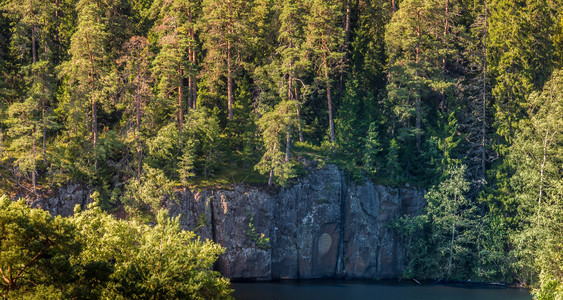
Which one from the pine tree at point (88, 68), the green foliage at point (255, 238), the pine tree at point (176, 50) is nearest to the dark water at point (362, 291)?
the green foliage at point (255, 238)

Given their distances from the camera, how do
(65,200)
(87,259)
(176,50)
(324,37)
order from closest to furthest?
(87,259), (65,200), (176,50), (324,37)

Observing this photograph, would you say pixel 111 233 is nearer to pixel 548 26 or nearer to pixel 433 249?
pixel 433 249

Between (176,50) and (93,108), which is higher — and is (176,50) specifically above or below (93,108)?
above

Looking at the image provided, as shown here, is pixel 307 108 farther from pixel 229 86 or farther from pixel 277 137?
pixel 277 137

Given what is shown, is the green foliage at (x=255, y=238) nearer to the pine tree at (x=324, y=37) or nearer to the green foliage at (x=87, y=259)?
the pine tree at (x=324, y=37)

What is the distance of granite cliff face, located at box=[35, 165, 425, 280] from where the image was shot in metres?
42.8

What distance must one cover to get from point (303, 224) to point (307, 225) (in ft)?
1.07

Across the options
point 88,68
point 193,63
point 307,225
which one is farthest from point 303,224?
point 88,68

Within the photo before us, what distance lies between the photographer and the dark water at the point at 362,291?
39469mm

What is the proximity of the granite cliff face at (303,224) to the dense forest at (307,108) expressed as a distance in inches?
52.6

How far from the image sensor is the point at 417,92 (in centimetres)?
4978

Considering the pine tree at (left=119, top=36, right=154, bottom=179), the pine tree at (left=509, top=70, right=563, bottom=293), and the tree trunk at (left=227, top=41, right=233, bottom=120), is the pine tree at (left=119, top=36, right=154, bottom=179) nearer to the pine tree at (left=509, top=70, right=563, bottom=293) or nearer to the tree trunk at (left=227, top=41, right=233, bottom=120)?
the tree trunk at (left=227, top=41, right=233, bottom=120)

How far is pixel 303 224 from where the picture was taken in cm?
4556

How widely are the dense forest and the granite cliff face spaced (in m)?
1.34
